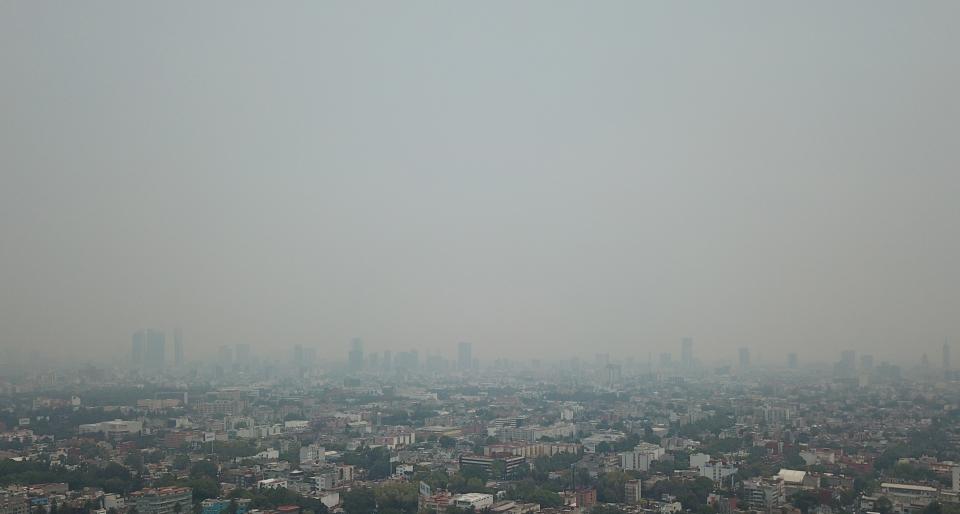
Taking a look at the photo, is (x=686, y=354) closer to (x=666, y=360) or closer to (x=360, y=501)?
(x=666, y=360)

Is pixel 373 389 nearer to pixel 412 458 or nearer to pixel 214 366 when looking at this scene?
pixel 214 366

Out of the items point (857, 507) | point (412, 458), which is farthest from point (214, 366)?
point (857, 507)

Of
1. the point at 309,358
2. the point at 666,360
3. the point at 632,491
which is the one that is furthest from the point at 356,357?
the point at 632,491

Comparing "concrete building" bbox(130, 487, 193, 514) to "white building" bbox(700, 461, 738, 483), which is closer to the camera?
"concrete building" bbox(130, 487, 193, 514)

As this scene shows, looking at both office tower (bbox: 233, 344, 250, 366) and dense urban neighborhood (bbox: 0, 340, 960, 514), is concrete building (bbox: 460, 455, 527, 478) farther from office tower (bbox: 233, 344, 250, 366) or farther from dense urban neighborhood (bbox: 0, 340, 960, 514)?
office tower (bbox: 233, 344, 250, 366)

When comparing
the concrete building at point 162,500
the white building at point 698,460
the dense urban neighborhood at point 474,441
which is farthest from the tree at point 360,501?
the white building at point 698,460


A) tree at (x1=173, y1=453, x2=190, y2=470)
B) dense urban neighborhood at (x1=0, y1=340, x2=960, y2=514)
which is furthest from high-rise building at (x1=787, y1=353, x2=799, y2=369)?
tree at (x1=173, y1=453, x2=190, y2=470)
